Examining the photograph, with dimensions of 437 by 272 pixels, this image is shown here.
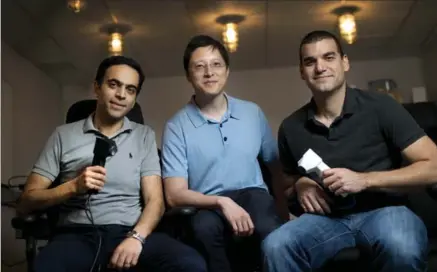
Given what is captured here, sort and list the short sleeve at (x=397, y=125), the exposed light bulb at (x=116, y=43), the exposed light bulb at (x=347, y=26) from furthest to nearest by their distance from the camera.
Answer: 1. the exposed light bulb at (x=116, y=43)
2. the exposed light bulb at (x=347, y=26)
3. the short sleeve at (x=397, y=125)

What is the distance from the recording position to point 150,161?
1.83 metres

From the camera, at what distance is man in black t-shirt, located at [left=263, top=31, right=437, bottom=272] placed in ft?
4.79

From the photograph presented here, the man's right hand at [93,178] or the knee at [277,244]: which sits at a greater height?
the man's right hand at [93,178]

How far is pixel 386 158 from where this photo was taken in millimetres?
1650

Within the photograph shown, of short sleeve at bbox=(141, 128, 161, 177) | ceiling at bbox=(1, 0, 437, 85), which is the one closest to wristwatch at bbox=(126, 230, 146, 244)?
short sleeve at bbox=(141, 128, 161, 177)

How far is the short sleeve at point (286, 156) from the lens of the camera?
1.77 metres

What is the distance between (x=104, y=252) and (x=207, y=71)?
70cm

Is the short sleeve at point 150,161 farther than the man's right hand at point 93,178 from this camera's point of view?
Yes

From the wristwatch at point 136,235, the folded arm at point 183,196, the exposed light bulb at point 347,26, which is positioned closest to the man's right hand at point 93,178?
the wristwatch at point 136,235

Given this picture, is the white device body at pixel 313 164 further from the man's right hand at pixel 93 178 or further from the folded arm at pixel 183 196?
the man's right hand at pixel 93 178

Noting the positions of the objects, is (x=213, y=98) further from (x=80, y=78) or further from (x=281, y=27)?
(x=80, y=78)

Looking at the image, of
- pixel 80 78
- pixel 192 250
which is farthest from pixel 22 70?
pixel 192 250

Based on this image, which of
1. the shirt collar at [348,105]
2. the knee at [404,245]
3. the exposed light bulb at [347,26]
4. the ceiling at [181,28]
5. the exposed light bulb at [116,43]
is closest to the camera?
the knee at [404,245]

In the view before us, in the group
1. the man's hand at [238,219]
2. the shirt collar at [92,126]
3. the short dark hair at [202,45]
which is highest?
the short dark hair at [202,45]
